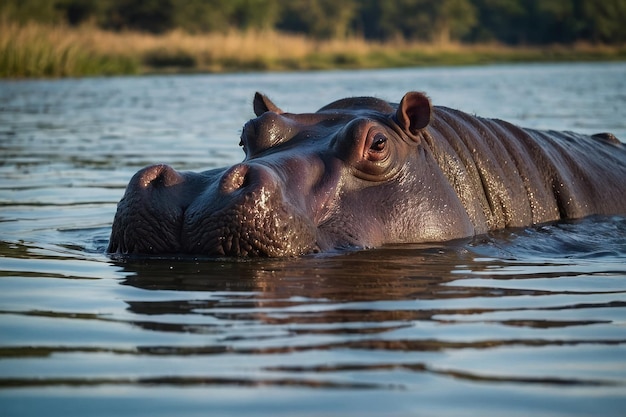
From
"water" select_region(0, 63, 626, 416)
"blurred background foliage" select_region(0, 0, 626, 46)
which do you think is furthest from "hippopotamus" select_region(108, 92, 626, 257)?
"blurred background foliage" select_region(0, 0, 626, 46)

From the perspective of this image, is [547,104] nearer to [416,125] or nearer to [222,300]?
[416,125]

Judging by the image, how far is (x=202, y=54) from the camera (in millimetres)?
37250

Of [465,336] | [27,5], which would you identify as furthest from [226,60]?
[465,336]

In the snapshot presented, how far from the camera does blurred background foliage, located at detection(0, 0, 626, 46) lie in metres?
52.5

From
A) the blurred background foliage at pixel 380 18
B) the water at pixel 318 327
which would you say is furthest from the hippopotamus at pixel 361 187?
the blurred background foliage at pixel 380 18

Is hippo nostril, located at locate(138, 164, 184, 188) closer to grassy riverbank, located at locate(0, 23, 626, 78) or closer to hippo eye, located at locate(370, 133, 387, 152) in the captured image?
hippo eye, located at locate(370, 133, 387, 152)

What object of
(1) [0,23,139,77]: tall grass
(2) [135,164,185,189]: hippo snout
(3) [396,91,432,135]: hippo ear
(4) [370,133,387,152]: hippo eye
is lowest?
(2) [135,164,185,189]: hippo snout

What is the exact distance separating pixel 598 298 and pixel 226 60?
33.4 meters

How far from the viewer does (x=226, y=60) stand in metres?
36.9

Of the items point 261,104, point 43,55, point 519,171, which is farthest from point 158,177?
point 43,55

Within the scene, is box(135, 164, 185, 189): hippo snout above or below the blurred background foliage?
below

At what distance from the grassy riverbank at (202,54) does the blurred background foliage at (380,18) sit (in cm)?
785

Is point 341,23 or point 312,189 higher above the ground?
point 341,23

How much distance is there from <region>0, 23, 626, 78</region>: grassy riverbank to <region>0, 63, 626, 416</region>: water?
19992mm
